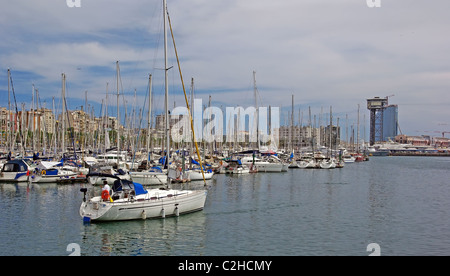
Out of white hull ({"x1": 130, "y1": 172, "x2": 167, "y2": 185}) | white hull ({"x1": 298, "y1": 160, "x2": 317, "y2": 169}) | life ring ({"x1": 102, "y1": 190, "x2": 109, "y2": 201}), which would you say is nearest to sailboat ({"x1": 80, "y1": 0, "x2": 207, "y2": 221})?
life ring ({"x1": 102, "y1": 190, "x2": 109, "y2": 201})

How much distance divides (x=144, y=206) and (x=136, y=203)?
0.60m

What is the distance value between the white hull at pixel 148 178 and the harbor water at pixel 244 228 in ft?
24.6

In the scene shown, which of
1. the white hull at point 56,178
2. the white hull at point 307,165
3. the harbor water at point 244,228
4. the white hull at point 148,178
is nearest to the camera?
the harbor water at point 244,228

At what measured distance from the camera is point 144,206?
92.6 ft

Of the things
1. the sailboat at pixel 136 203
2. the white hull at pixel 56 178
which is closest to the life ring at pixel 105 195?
the sailboat at pixel 136 203

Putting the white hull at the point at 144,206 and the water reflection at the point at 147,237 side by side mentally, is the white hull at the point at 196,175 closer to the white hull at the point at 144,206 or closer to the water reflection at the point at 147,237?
the white hull at the point at 144,206

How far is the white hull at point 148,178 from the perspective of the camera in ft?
158

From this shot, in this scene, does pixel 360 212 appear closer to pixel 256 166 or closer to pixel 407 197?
pixel 407 197

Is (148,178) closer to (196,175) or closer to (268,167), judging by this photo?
(196,175)

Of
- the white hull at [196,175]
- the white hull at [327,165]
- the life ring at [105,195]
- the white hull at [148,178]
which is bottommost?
the white hull at [327,165]

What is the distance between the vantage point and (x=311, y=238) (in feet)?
83.0

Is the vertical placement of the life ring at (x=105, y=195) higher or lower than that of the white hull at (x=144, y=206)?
higher

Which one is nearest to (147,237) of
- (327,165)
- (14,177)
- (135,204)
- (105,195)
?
(135,204)
